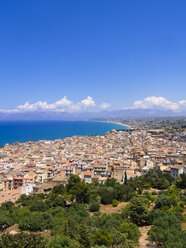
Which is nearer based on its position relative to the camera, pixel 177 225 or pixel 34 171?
pixel 177 225

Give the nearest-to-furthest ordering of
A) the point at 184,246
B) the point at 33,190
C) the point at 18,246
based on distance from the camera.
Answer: the point at 18,246 < the point at 184,246 < the point at 33,190

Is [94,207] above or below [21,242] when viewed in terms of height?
below

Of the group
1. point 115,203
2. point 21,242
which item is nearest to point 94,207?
point 115,203

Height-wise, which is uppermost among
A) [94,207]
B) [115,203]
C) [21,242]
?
[21,242]

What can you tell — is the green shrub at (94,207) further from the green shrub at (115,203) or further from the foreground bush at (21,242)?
the foreground bush at (21,242)

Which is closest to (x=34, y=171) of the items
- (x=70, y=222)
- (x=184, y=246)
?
(x=70, y=222)

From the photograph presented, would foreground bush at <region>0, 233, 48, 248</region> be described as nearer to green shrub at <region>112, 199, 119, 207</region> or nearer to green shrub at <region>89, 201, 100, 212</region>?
green shrub at <region>89, 201, 100, 212</region>

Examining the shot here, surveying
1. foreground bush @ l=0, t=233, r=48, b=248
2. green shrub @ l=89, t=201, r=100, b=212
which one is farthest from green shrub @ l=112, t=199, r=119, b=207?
foreground bush @ l=0, t=233, r=48, b=248

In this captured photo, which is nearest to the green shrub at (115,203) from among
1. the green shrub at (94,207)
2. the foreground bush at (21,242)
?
the green shrub at (94,207)

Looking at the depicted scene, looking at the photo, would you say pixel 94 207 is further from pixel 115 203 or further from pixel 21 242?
pixel 21 242

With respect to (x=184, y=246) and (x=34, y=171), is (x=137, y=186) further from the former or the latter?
(x=34, y=171)

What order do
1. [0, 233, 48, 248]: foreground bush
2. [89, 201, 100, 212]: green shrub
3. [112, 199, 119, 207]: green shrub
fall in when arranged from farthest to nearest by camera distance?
[112, 199, 119, 207]: green shrub < [89, 201, 100, 212]: green shrub < [0, 233, 48, 248]: foreground bush
